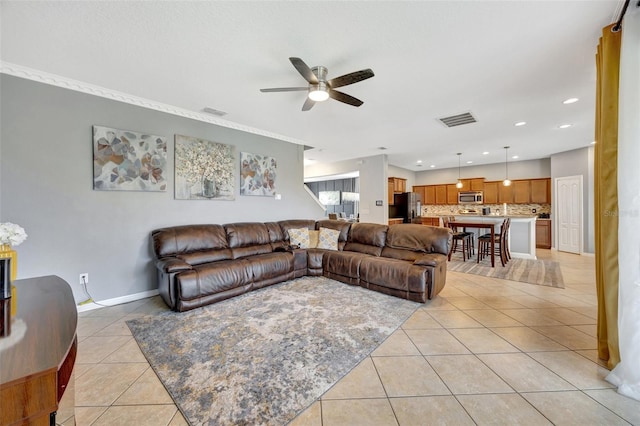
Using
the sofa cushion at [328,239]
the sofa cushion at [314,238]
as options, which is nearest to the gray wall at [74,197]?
the sofa cushion at [314,238]

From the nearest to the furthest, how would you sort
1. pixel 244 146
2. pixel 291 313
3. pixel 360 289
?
pixel 291 313
pixel 360 289
pixel 244 146

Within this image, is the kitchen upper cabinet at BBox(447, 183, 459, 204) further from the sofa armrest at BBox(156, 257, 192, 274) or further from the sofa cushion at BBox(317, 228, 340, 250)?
the sofa armrest at BBox(156, 257, 192, 274)

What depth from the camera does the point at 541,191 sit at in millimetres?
7379

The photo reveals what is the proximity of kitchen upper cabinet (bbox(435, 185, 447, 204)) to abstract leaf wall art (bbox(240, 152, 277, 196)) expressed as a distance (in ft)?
22.1

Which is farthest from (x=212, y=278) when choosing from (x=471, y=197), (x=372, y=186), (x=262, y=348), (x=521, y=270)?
(x=471, y=197)

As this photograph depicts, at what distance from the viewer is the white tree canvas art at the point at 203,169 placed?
376 cm

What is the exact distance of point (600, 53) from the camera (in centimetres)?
192

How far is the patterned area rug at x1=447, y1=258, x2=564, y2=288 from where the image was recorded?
404 centimetres

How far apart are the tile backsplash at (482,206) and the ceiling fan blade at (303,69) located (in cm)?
828

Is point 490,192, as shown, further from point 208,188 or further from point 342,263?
point 208,188

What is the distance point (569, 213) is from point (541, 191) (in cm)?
129

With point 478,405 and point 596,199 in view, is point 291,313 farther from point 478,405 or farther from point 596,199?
point 596,199

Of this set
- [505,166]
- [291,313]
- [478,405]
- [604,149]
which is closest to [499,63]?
[604,149]

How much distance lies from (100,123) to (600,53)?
500cm
